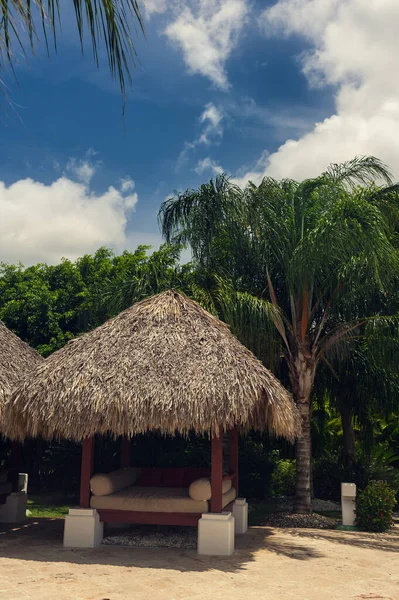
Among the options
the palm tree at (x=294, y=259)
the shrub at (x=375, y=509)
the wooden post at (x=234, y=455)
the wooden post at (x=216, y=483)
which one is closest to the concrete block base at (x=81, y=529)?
the wooden post at (x=216, y=483)

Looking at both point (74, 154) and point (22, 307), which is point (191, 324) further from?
point (22, 307)

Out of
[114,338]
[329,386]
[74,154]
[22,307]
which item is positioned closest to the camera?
[74,154]

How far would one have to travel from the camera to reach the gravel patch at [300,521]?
31.8 ft

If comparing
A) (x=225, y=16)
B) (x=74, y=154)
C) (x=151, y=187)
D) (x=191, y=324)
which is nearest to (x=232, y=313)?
(x=191, y=324)

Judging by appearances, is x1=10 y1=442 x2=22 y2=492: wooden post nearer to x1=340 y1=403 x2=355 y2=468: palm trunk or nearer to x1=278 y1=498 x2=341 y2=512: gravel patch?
x1=278 y1=498 x2=341 y2=512: gravel patch

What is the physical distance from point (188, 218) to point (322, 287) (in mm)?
2766

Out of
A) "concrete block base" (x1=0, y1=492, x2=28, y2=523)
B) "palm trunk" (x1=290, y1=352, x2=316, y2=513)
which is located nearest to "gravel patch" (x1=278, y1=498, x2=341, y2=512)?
"palm trunk" (x1=290, y1=352, x2=316, y2=513)

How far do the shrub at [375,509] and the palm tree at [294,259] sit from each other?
47.8 inches

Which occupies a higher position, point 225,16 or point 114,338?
point 225,16

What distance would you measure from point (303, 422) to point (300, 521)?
168 centimetres

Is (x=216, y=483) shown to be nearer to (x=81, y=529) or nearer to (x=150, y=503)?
(x=150, y=503)

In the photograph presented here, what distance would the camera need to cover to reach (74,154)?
6969 mm

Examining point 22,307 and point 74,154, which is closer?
point 74,154

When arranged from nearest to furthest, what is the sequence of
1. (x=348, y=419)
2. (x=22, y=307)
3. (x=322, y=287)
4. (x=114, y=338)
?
(x=114, y=338) < (x=322, y=287) < (x=348, y=419) < (x=22, y=307)
